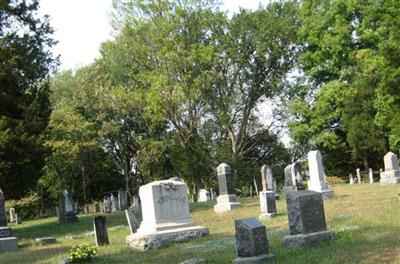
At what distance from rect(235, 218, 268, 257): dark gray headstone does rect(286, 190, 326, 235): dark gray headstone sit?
4.29 ft

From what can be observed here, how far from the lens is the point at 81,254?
465 inches

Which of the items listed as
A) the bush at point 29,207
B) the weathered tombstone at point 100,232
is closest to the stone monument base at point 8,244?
the weathered tombstone at point 100,232

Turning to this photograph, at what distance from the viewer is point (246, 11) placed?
3906cm

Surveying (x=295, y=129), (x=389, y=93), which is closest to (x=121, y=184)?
(x=295, y=129)

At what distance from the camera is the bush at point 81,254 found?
1174cm

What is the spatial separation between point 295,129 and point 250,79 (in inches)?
206

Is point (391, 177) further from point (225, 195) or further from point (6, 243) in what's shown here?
point (6, 243)

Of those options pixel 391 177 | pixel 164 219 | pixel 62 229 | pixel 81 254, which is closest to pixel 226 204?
pixel 62 229

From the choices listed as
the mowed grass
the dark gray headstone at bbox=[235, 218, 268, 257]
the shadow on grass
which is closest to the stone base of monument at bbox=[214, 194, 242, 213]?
the mowed grass

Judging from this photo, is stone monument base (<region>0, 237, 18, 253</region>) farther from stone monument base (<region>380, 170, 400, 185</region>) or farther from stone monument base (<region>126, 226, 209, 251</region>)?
stone monument base (<region>380, 170, 400, 185</region>)

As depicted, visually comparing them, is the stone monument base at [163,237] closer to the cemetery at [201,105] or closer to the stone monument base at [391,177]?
the cemetery at [201,105]

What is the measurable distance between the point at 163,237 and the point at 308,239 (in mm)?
4624

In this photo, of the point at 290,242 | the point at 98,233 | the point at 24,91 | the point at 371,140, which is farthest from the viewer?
the point at 371,140

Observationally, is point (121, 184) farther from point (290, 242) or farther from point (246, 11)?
point (290, 242)
